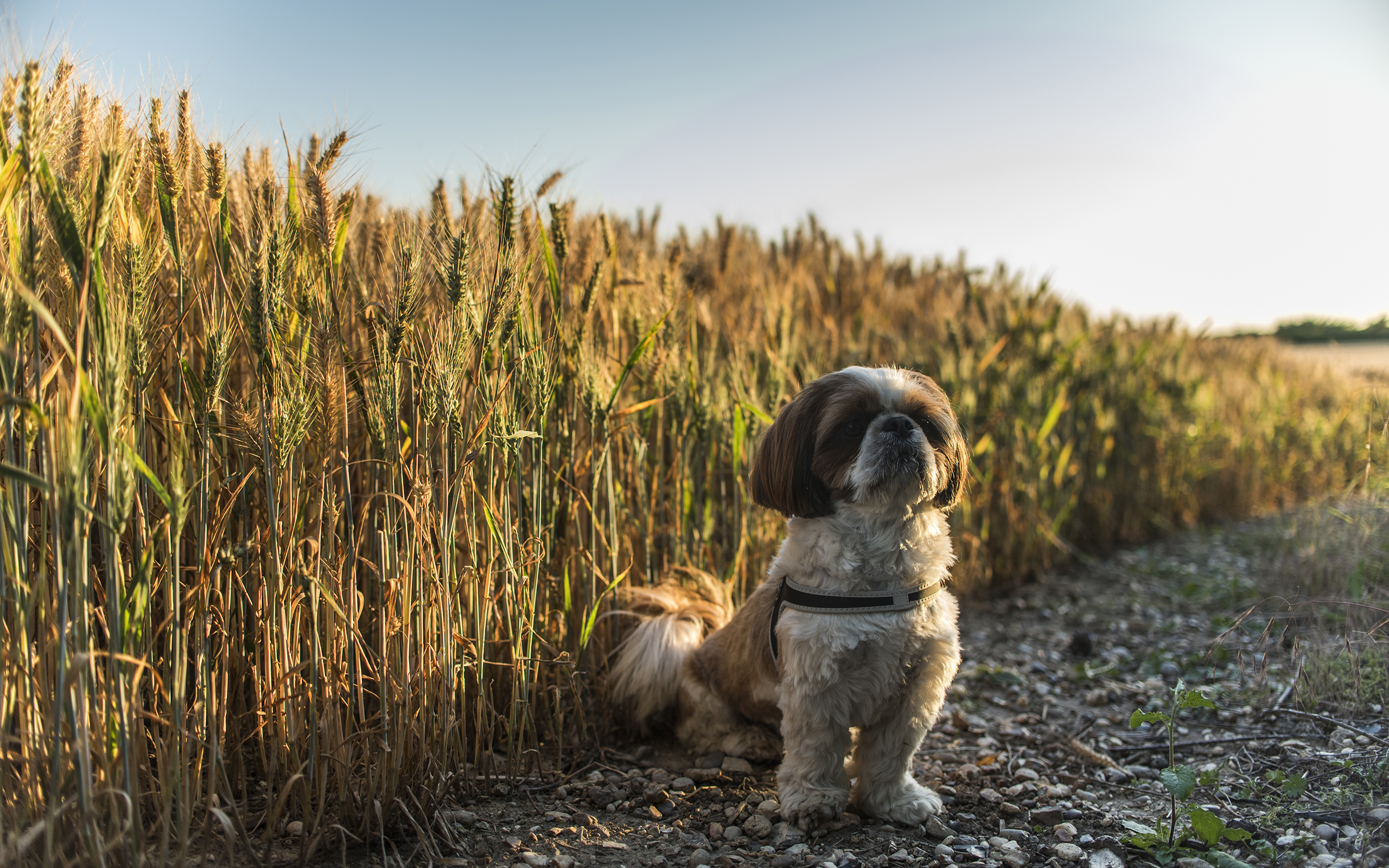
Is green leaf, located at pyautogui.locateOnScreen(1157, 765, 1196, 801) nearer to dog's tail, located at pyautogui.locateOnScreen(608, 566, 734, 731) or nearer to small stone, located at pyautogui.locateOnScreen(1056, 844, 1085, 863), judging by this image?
small stone, located at pyautogui.locateOnScreen(1056, 844, 1085, 863)

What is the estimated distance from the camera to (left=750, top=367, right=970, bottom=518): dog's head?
2191 millimetres

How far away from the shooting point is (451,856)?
2.14 meters

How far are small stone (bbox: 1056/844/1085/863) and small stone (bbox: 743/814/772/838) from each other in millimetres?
837

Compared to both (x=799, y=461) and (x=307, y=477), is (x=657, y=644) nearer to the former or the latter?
(x=799, y=461)

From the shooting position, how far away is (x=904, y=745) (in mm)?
2428

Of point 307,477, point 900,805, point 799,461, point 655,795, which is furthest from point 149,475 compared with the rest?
point 900,805

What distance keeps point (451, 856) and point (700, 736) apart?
1.03 metres

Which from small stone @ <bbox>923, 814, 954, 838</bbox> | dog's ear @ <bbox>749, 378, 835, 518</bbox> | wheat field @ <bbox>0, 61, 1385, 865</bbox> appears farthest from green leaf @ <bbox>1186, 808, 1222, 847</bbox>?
wheat field @ <bbox>0, 61, 1385, 865</bbox>

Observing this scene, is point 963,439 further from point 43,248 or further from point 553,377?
point 43,248

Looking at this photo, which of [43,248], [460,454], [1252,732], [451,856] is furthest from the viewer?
[1252,732]

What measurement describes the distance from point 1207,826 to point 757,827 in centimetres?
125

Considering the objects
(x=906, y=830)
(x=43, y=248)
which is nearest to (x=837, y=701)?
(x=906, y=830)

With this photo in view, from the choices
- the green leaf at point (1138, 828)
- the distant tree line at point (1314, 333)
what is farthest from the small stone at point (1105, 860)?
the distant tree line at point (1314, 333)

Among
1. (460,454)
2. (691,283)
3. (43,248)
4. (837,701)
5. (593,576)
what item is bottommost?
(837,701)
